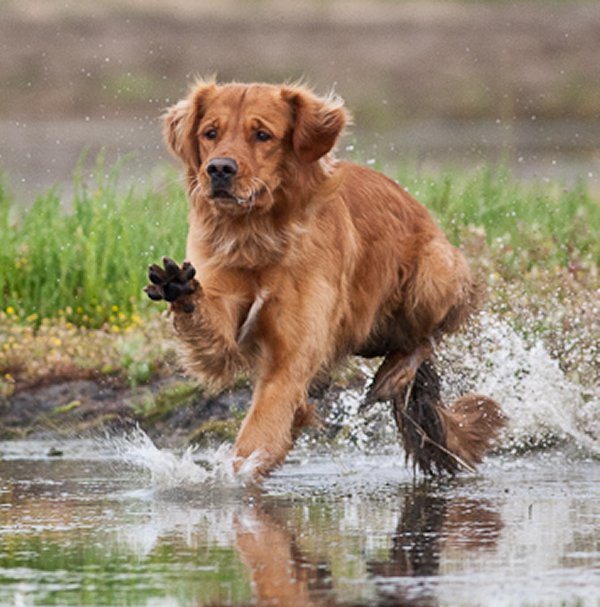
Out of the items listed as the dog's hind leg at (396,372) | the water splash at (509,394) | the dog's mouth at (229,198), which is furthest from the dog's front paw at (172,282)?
the water splash at (509,394)

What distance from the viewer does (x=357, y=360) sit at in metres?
9.41

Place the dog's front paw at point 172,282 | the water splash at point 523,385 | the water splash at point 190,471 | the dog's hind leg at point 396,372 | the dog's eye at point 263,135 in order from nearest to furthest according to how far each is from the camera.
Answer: the dog's front paw at point 172,282, the water splash at point 190,471, the dog's eye at point 263,135, the dog's hind leg at point 396,372, the water splash at point 523,385

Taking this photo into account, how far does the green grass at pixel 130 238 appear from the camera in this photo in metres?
10.6

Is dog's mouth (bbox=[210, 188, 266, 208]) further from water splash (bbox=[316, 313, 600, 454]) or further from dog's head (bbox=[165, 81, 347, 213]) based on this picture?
water splash (bbox=[316, 313, 600, 454])

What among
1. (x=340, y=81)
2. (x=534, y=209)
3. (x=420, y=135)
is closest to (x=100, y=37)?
(x=340, y=81)

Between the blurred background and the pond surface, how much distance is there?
58.1 feet

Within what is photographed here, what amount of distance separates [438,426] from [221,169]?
1809 mm

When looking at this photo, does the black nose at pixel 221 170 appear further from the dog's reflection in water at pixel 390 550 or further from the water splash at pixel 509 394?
the water splash at pixel 509 394

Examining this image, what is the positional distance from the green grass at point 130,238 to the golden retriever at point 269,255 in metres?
2.77

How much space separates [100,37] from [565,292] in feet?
64.2

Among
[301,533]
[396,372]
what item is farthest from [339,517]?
[396,372]

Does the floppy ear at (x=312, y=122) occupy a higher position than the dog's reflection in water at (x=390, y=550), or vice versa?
the floppy ear at (x=312, y=122)

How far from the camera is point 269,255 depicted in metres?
7.52

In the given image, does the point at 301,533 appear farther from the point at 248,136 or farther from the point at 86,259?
the point at 86,259
